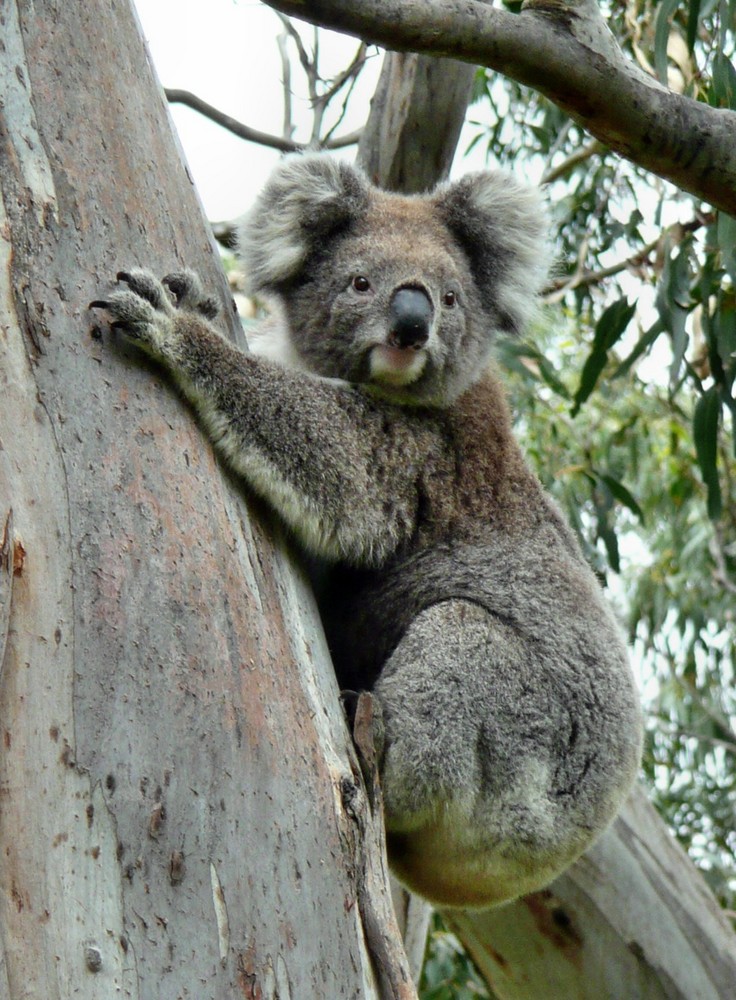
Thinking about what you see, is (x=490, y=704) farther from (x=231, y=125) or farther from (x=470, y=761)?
(x=231, y=125)

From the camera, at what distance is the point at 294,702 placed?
1933 mm

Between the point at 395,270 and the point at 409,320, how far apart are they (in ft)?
0.71

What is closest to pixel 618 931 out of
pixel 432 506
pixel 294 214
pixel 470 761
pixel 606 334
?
pixel 470 761

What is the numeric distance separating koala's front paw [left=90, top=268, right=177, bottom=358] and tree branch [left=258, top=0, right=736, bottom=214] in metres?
0.57

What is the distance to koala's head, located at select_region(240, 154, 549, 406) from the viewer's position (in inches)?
112

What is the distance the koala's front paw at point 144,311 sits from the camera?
6.70 feet

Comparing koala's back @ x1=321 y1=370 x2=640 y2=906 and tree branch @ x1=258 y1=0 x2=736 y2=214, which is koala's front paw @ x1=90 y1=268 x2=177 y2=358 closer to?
tree branch @ x1=258 y1=0 x2=736 y2=214

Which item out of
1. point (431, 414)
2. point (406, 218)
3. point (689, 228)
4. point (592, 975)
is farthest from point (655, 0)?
point (592, 975)

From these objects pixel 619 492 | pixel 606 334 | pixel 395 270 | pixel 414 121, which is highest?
pixel 414 121

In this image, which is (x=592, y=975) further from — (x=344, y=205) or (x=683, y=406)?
(x=683, y=406)

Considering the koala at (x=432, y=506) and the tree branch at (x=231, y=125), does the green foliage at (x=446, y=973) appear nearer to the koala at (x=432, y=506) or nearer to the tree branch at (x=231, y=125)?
the koala at (x=432, y=506)

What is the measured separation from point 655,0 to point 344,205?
9.07 feet

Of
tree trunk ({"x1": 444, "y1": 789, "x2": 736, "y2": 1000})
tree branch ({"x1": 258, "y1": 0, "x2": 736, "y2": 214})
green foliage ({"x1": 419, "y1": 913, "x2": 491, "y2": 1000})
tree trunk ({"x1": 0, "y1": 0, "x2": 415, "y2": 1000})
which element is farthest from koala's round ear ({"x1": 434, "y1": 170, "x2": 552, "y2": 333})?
green foliage ({"x1": 419, "y1": 913, "x2": 491, "y2": 1000})

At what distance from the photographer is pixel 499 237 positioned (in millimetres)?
3180
